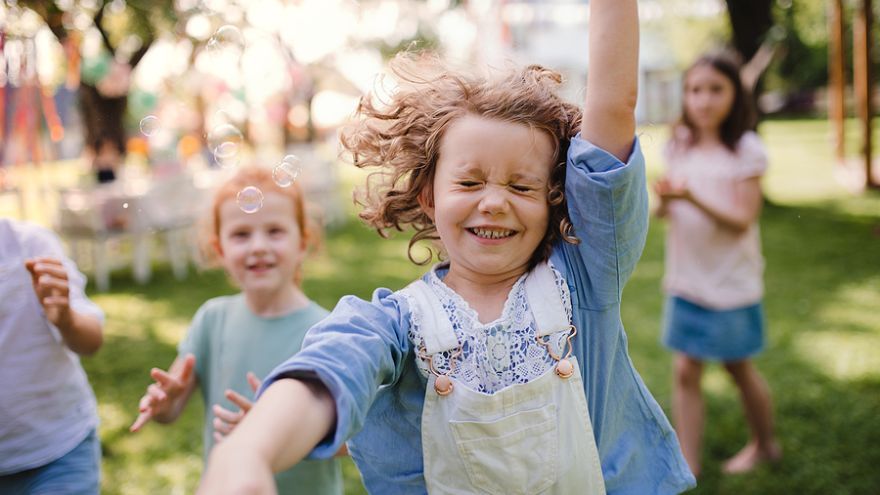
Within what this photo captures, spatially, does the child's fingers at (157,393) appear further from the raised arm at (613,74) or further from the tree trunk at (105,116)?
the tree trunk at (105,116)

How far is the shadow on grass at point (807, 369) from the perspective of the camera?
3.45 m

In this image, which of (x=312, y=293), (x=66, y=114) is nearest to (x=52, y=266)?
(x=312, y=293)

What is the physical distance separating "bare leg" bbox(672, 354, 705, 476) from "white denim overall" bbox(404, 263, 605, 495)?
7.35ft

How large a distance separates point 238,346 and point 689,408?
2.07 metres

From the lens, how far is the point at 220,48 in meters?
2.67

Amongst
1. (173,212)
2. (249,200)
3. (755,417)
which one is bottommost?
(755,417)

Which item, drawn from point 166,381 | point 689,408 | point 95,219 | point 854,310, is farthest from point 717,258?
point 95,219

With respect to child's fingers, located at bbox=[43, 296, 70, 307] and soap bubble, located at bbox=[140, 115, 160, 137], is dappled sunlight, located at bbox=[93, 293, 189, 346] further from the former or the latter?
child's fingers, located at bbox=[43, 296, 70, 307]

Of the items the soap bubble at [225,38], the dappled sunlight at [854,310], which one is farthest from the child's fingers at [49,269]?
the dappled sunlight at [854,310]

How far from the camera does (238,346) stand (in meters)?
2.37

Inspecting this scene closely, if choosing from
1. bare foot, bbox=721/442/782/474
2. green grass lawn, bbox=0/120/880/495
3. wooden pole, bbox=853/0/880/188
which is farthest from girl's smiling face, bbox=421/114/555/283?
wooden pole, bbox=853/0/880/188

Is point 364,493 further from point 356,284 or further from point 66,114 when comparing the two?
point 66,114

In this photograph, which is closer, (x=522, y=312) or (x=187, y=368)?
(x=522, y=312)

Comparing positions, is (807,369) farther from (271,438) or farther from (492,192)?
(271,438)
